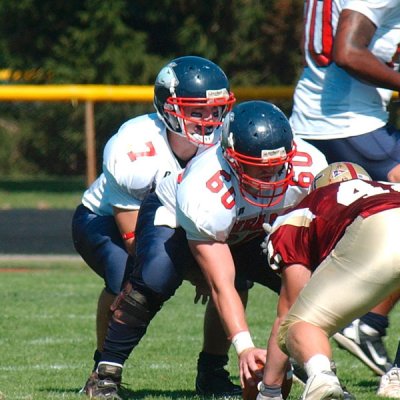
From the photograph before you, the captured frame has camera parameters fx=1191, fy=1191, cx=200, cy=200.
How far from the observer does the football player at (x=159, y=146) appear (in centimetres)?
460

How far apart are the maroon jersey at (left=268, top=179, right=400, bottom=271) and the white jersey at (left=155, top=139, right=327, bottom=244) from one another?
0.30 metres

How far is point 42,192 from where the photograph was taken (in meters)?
16.4

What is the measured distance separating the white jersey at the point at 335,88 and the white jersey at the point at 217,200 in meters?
0.76

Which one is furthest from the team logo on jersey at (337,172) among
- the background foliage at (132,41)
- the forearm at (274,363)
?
the background foliage at (132,41)

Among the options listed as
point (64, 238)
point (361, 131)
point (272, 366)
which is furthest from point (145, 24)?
point (272, 366)

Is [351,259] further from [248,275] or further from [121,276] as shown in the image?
[121,276]

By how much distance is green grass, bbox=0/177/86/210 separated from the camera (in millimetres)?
15258

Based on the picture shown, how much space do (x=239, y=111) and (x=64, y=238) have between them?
7.48m

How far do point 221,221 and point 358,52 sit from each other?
125 cm

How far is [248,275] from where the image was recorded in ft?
15.0

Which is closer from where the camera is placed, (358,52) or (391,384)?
(391,384)

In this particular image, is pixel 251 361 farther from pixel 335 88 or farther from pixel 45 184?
pixel 45 184

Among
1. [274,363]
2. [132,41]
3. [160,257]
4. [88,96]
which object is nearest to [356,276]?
[274,363]

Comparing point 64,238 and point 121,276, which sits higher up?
point 121,276
